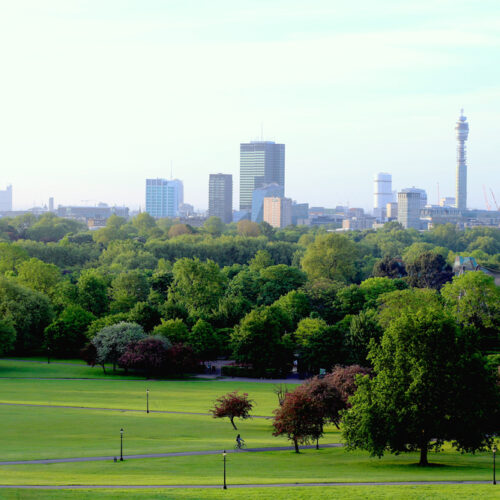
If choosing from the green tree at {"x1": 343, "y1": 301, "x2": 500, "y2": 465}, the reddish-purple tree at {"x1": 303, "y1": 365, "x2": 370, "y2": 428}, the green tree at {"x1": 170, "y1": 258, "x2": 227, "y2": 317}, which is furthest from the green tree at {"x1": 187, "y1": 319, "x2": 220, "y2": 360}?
the green tree at {"x1": 343, "y1": 301, "x2": 500, "y2": 465}

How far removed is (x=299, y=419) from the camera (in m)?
40.8

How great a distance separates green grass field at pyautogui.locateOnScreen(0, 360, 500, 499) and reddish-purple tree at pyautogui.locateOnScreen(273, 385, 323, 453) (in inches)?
38.8

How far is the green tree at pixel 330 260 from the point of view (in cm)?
12062

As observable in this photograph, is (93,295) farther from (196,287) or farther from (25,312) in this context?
(196,287)

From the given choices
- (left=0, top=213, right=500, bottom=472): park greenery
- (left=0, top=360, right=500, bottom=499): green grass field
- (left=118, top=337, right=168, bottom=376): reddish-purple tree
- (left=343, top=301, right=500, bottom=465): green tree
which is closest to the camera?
(left=0, top=360, right=500, bottom=499): green grass field

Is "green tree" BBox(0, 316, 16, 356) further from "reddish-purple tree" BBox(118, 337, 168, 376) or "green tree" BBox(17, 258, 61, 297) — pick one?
"green tree" BBox(17, 258, 61, 297)

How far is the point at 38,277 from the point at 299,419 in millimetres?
60184

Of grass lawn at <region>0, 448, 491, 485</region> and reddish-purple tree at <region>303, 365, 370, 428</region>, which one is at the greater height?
reddish-purple tree at <region>303, 365, 370, 428</region>

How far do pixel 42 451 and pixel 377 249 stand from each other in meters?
151

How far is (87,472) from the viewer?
107ft

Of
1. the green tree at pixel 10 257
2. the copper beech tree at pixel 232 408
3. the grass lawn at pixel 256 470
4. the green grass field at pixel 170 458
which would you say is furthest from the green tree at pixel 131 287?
the grass lawn at pixel 256 470

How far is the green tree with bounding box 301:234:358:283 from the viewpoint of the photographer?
120625 millimetres

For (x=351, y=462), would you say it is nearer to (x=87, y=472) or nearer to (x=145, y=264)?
(x=87, y=472)

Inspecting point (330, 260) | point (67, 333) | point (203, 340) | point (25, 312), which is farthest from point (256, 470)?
point (330, 260)
